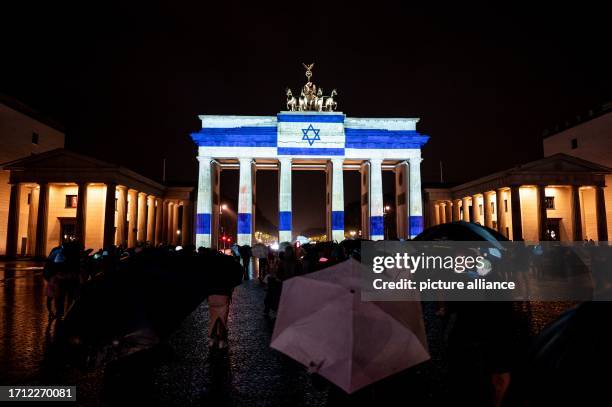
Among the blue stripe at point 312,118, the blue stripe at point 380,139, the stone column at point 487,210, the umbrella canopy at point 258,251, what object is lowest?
the umbrella canopy at point 258,251

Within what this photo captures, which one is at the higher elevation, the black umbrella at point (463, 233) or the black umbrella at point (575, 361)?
the black umbrella at point (463, 233)

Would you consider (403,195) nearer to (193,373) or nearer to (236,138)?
(236,138)

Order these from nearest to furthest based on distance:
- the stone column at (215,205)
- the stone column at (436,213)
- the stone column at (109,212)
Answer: the stone column at (109,212) < the stone column at (215,205) < the stone column at (436,213)

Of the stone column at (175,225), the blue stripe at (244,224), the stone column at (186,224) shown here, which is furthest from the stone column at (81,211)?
the stone column at (175,225)

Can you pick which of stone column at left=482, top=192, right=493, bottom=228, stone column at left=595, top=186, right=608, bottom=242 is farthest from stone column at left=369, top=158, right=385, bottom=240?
stone column at left=595, top=186, right=608, bottom=242

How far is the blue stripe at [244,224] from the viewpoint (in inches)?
1699

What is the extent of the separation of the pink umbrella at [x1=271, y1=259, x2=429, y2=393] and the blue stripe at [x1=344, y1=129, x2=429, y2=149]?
140 feet

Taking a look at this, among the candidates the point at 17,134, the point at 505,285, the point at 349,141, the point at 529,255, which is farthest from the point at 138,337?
the point at 17,134

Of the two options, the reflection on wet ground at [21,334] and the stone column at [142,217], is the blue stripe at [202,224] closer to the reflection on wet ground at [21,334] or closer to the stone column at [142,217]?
the stone column at [142,217]

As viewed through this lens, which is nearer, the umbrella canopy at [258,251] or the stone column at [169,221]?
the umbrella canopy at [258,251]

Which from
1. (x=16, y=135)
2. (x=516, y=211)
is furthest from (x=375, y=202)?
(x=16, y=135)

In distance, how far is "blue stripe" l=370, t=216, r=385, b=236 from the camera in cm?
4434

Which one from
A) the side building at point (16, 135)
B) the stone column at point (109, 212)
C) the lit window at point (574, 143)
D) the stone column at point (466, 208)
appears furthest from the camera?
the stone column at point (466, 208)

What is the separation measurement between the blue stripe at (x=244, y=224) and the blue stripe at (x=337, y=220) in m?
9.15
